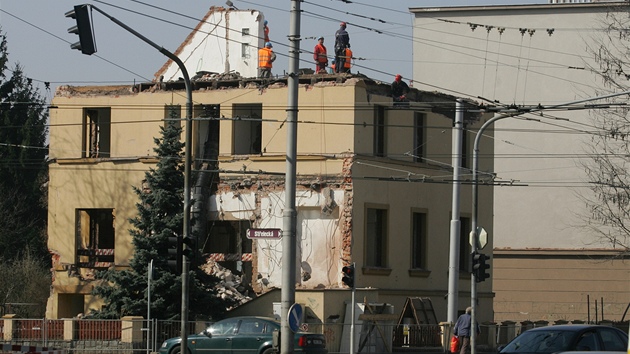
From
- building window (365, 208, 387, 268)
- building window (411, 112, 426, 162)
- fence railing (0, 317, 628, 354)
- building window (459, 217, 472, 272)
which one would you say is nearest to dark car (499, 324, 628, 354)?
fence railing (0, 317, 628, 354)

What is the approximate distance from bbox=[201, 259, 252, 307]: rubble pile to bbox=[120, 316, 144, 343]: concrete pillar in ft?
17.2

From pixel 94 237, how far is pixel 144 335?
12.0 m

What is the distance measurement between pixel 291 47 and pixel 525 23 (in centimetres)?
3635

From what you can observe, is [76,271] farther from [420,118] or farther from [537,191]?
[537,191]

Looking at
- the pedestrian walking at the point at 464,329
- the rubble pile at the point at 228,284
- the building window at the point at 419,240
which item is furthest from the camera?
the building window at the point at 419,240

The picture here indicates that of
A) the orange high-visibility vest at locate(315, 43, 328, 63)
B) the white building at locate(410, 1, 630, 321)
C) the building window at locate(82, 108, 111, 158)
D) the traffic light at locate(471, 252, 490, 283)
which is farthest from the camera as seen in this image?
the white building at locate(410, 1, 630, 321)

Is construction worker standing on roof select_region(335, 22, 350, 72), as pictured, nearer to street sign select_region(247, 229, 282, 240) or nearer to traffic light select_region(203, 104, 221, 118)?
traffic light select_region(203, 104, 221, 118)

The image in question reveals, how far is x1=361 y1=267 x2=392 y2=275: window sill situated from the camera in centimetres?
4253

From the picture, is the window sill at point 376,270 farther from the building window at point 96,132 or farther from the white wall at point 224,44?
the white wall at point 224,44

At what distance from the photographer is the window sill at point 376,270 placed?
42531 millimetres

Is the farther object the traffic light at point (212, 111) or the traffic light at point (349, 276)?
the traffic light at point (212, 111)

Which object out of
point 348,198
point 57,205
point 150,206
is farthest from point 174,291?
point 57,205

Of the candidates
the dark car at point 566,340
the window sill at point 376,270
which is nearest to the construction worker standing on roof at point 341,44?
the window sill at point 376,270

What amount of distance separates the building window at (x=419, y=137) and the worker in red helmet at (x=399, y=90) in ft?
5.67
